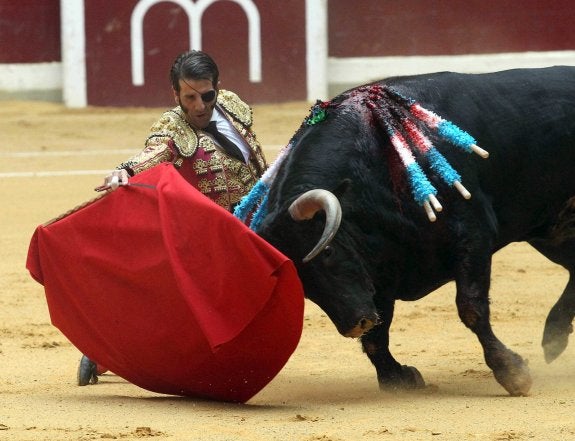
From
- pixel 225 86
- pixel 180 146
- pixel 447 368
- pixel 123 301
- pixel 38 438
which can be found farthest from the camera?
pixel 225 86

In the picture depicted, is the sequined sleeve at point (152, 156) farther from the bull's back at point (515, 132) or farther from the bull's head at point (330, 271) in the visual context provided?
the bull's back at point (515, 132)

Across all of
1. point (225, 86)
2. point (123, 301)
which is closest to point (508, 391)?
point (123, 301)

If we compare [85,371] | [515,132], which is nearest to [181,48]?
[85,371]

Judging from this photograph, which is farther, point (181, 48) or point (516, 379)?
point (181, 48)

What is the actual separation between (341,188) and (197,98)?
1.96 feet

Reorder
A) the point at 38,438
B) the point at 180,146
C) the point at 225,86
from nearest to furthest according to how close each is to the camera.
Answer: the point at 38,438
the point at 180,146
the point at 225,86

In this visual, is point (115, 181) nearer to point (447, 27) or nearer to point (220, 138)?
point (220, 138)

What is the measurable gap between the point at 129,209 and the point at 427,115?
98 centimetres

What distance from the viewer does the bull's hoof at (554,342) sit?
16.7 feet

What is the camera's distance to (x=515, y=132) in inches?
184

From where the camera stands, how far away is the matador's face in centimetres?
454

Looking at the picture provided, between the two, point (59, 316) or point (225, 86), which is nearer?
point (59, 316)

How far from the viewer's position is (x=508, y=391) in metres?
4.43

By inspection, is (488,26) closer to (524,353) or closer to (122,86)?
(122,86)
